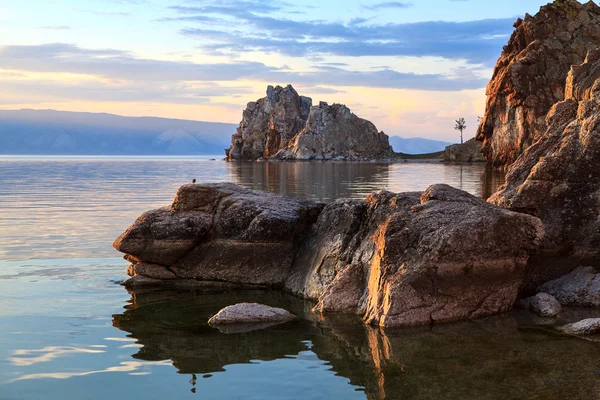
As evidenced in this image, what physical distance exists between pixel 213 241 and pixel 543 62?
360 feet

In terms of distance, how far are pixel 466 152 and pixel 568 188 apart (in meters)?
162

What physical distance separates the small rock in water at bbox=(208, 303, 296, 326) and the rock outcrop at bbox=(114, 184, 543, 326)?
148cm

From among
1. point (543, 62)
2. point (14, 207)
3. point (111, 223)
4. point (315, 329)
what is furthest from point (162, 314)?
point (543, 62)

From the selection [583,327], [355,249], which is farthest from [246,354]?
[583,327]

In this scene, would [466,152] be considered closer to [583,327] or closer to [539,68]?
[539,68]

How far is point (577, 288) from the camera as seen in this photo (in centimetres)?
1817

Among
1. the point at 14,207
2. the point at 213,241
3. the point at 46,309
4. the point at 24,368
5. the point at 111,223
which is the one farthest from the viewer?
the point at 14,207

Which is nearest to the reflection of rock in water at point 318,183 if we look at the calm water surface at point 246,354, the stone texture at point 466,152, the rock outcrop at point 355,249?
the rock outcrop at point 355,249

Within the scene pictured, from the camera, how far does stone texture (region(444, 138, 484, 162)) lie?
171 metres

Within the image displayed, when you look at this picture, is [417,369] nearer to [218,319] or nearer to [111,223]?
[218,319]

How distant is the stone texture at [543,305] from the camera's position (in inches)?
669

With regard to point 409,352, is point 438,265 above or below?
above

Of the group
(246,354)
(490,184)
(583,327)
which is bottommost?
(246,354)

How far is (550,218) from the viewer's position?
64.1ft
